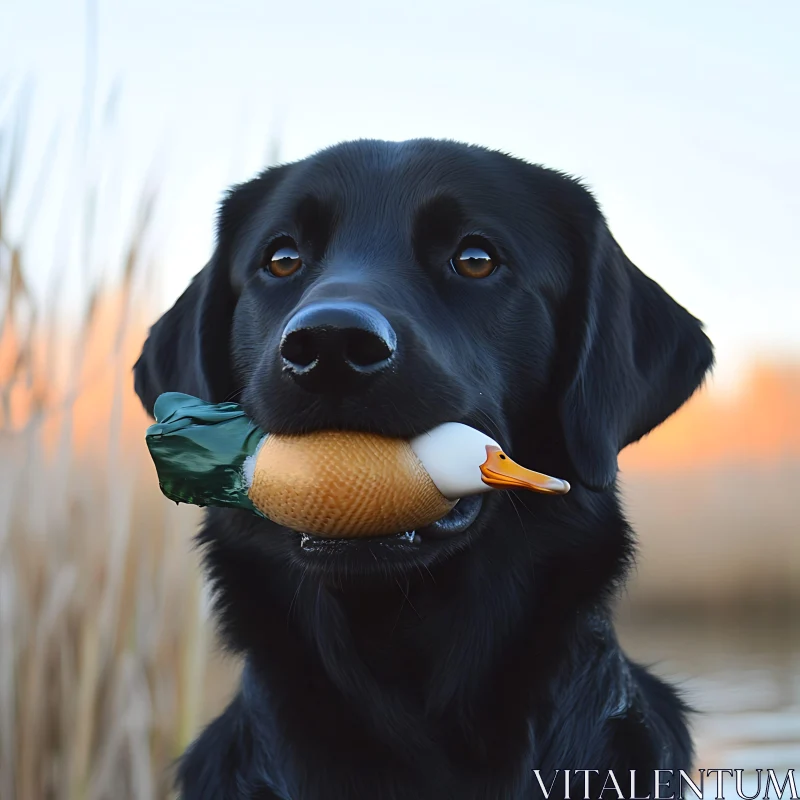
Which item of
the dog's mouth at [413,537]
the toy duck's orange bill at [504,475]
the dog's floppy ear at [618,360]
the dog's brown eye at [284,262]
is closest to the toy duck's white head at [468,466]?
the toy duck's orange bill at [504,475]

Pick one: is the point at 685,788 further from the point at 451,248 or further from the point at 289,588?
the point at 451,248

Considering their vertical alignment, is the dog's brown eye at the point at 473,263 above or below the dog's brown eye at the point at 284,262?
above

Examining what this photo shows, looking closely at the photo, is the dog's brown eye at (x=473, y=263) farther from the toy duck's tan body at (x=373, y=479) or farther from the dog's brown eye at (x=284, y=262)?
the toy duck's tan body at (x=373, y=479)

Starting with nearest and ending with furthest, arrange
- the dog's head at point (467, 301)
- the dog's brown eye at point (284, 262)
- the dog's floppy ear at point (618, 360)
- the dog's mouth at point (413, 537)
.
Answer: the dog's mouth at point (413, 537) → the dog's head at point (467, 301) → the dog's floppy ear at point (618, 360) → the dog's brown eye at point (284, 262)

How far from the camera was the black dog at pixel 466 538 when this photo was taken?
2.19 metres

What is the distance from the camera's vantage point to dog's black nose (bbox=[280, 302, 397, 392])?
5.54 ft

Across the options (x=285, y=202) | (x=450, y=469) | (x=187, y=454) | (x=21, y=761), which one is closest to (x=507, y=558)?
(x=450, y=469)

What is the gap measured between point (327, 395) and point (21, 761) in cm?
196

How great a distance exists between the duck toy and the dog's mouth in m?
0.02

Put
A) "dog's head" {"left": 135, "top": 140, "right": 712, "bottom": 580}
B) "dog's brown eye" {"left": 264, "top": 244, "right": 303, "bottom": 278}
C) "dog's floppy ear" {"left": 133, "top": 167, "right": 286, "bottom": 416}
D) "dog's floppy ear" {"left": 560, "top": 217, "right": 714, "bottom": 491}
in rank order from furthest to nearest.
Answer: "dog's floppy ear" {"left": 133, "top": 167, "right": 286, "bottom": 416} → "dog's brown eye" {"left": 264, "top": 244, "right": 303, "bottom": 278} → "dog's floppy ear" {"left": 560, "top": 217, "right": 714, "bottom": 491} → "dog's head" {"left": 135, "top": 140, "right": 712, "bottom": 580}

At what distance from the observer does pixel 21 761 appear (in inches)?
120

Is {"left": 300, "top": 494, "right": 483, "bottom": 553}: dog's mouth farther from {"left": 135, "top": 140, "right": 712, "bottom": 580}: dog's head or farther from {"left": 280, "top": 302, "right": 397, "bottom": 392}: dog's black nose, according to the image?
{"left": 280, "top": 302, "right": 397, "bottom": 392}: dog's black nose

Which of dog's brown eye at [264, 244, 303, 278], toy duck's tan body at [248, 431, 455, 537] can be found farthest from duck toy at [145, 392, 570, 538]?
dog's brown eye at [264, 244, 303, 278]

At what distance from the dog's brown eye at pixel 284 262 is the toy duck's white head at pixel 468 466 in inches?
31.1
